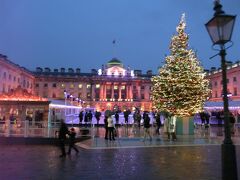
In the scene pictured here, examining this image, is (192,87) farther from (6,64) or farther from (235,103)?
(6,64)

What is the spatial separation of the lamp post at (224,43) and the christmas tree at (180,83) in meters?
18.2

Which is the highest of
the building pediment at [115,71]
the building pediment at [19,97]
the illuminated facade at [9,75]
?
the building pediment at [115,71]

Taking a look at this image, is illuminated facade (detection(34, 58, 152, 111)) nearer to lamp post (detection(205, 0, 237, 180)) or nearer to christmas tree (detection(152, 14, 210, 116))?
christmas tree (detection(152, 14, 210, 116))

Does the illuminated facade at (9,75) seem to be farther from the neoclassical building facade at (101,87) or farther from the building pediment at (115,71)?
the building pediment at (115,71)

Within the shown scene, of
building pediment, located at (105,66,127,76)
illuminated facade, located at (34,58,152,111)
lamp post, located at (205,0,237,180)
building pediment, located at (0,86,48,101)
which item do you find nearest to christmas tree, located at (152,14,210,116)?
building pediment, located at (0,86,48,101)

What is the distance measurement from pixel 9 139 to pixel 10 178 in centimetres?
1411

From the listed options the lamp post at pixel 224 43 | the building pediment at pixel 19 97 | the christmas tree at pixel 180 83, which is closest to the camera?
the lamp post at pixel 224 43

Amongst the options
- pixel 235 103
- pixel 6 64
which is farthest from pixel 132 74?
pixel 235 103

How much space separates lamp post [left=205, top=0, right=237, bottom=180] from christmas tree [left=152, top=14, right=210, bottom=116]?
1818cm

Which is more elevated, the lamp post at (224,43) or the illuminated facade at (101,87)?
the illuminated facade at (101,87)

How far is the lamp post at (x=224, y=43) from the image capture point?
254 inches

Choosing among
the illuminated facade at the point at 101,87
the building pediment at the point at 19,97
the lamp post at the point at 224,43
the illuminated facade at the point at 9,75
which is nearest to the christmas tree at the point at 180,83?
the building pediment at the point at 19,97

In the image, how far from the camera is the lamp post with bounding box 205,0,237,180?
6461mm

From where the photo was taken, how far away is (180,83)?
25016 mm
